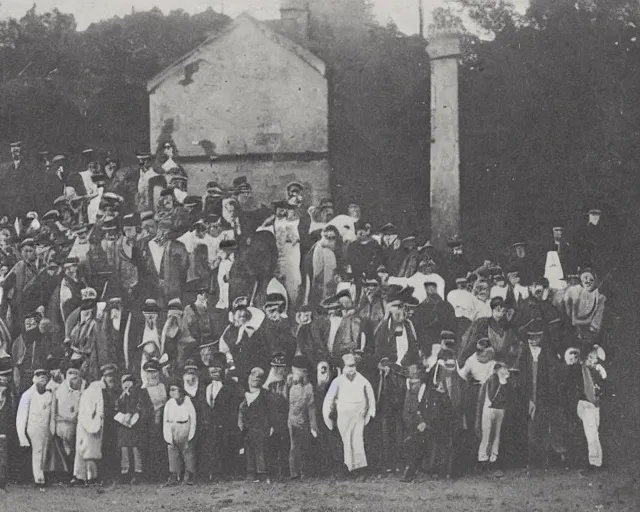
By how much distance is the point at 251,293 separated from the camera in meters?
8.44

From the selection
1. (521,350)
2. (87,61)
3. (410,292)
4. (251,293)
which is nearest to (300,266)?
(251,293)

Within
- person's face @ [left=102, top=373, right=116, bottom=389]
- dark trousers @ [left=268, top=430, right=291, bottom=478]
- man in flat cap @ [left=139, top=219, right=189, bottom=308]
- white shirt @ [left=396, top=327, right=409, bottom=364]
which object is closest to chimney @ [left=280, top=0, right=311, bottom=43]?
man in flat cap @ [left=139, top=219, right=189, bottom=308]

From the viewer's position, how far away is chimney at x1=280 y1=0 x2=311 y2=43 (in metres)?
8.58

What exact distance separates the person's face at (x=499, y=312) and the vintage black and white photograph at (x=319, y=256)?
62mm

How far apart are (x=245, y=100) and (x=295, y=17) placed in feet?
3.03

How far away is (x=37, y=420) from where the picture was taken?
8250 millimetres

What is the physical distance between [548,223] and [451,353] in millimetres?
1465

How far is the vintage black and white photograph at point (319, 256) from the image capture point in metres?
7.86

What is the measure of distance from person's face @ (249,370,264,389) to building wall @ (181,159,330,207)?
5.29ft

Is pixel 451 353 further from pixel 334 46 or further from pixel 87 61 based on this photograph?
pixel 87 61

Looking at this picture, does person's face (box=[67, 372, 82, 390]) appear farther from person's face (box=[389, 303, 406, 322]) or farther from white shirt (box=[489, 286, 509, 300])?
white shirt (box=[489, 286, 509, 300])

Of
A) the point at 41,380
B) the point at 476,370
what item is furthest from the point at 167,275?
the point at 476,370

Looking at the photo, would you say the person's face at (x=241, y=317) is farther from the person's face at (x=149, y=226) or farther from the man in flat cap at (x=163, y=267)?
the person's face at (x=149, y=226)

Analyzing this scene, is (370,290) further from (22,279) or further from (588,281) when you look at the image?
(22,279)
